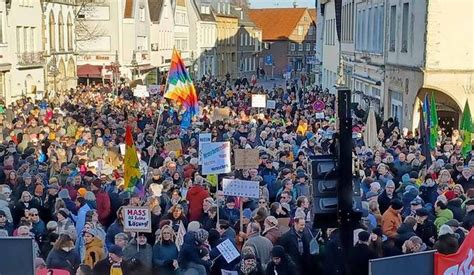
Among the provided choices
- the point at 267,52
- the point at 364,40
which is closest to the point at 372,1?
the point at 364,40

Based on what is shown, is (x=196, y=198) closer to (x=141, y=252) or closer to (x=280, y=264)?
(x=141, y=252)

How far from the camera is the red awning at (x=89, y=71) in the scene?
55625 millimetres

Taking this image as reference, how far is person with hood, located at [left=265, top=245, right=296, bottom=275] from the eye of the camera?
9.39 meters

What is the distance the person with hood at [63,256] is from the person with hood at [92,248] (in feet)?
0.45

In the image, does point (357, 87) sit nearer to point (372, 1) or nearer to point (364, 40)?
point (364, 40)

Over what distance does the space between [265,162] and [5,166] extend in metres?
5.09

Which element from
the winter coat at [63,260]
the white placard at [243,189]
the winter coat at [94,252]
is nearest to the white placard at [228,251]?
the winter coat at [94,252]

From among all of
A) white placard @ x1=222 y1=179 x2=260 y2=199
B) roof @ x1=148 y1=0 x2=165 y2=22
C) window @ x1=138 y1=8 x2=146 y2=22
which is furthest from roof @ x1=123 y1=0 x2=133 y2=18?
white placard @ x1=222 y1=179 x2=260 y2=199

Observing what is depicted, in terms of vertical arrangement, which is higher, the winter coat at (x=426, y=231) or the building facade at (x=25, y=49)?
the building facade at (x=25, y=49)

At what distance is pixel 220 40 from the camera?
88188mm

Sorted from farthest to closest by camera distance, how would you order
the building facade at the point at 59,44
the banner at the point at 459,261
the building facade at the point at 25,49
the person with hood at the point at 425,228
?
the building facade at the point at 59,44 → the building facade at the point at 25,49 → the person with hood at the point at 425,228 → the banner at the point at 459,261

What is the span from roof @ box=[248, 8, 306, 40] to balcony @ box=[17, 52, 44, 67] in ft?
219

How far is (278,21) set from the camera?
110 meters

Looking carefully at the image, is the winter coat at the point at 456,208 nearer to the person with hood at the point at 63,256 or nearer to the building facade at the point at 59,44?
the person with hood at the point at 63,256
